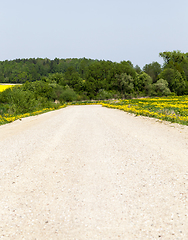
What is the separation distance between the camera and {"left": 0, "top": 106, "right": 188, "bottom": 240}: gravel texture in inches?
100

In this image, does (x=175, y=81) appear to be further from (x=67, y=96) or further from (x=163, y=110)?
(x=163, y=110)

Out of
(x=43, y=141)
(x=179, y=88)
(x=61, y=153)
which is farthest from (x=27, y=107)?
(x=179, y=88)

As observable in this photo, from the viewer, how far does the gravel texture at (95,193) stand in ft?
8.37

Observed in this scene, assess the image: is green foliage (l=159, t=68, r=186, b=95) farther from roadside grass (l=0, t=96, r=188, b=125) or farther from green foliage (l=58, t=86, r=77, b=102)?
roadside grass (l=0, t=96, r=188, b=125)

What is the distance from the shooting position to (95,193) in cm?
339

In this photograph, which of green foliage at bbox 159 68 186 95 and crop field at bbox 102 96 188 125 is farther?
green foliage at bbox 159 68 186 95

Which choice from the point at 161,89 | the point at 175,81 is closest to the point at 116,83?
the point at 161,89

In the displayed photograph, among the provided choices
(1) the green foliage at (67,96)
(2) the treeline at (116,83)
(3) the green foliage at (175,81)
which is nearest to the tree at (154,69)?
(2) the treeline at (116,83)

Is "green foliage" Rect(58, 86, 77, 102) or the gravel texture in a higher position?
"green foliage" Rect(58, 86, 77, 102)

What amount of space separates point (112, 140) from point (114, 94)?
6176cm

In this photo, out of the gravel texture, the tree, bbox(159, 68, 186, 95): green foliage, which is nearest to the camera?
the gravel texture

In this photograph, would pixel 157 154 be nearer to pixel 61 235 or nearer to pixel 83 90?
pixel 61 235

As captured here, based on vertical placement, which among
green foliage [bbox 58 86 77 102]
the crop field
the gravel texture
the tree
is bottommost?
the gravel texture

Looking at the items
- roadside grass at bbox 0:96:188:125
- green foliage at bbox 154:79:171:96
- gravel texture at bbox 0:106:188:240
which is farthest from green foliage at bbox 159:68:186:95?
gravel texture at bbox 0:106:188:240
